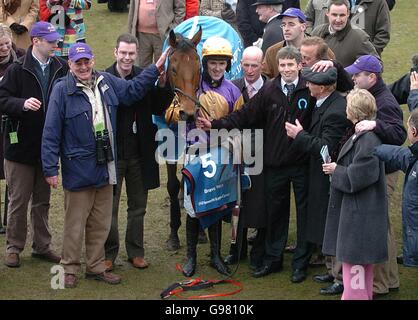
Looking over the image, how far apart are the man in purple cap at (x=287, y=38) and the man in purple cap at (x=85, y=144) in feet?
4.61

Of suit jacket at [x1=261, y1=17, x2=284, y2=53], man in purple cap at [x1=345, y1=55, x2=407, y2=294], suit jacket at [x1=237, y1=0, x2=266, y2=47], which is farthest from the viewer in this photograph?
suit jacket at [x1=237, y1=0, x2=266, y2=47]

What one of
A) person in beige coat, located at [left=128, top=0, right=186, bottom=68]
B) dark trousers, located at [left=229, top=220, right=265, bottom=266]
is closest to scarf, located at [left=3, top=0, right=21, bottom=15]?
person in beige coat, located at [left=128, top=0, right=186, bottom=68]

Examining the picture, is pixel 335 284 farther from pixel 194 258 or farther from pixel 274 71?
pixel 274 71

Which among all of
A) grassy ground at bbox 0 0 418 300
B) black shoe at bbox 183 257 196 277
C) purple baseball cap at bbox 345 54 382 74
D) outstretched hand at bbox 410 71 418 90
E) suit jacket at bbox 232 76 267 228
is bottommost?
grassy ground at bbox 0 0 418 300

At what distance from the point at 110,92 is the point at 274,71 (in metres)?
1.88

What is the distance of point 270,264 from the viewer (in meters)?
8.00

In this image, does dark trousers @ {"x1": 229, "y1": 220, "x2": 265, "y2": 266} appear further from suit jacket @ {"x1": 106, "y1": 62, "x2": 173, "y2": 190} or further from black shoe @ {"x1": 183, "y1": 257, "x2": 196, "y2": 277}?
suit jacket @ {"x1": 106, "y1": 62, "x2": 173, "y2": 190}

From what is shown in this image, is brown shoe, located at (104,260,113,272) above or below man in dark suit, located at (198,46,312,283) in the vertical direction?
below

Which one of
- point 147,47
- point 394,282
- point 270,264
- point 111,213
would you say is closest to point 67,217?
point 111,213

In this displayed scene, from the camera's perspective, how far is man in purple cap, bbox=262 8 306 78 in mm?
8766

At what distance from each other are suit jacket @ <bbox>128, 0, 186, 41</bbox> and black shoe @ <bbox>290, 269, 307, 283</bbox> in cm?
445

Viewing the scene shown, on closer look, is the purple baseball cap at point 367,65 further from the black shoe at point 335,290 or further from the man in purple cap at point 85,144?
the black shoe at point 335,290

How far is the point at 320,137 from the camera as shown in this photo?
745 centimetres

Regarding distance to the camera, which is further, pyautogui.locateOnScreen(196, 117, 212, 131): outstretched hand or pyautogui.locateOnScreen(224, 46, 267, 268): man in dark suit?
pyautogui.locateOnScreen(224, 46, 267, 268): man in dark suit
